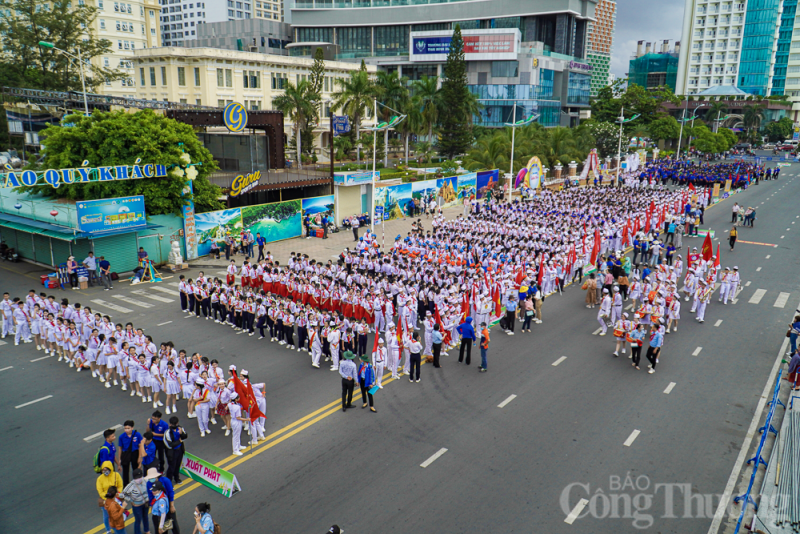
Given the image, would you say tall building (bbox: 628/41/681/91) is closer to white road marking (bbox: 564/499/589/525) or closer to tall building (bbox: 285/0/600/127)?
tall building (bbox: 285/0/600/127)

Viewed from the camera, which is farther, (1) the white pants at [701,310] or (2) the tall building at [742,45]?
(2) the tall building at [742,45]

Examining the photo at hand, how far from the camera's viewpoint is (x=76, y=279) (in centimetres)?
2327

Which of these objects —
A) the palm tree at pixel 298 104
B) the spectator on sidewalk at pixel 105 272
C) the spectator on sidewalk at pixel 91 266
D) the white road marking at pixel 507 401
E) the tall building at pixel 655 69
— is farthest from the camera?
the tall building at pixel 655 69

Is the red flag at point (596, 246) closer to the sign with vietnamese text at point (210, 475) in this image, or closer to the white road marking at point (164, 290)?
the white road marking at point (164, 290)

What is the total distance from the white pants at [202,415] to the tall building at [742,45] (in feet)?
492

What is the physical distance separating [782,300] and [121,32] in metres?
84.8

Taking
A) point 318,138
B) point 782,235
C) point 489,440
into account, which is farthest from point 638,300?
point 318,138

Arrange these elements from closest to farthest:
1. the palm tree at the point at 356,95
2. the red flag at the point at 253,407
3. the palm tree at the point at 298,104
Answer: the red flag at the point at 253,407, the palm tree at the point at 356,95, the palm tree at the point at 298,104

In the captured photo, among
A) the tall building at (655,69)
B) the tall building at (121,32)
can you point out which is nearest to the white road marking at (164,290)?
the tall building at (121,32)

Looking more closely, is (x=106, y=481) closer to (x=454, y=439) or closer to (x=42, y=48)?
(x=454, y=439)

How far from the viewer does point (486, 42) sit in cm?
8469

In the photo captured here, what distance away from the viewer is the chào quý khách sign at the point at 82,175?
21844mm

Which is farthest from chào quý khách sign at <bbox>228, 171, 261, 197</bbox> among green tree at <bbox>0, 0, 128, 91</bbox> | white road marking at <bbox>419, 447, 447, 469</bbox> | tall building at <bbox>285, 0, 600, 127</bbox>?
tall building at <bbox>285, 0, 600, 127</bbox>

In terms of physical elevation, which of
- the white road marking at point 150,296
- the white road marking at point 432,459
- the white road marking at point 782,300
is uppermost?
the white road marking at point 432,459
